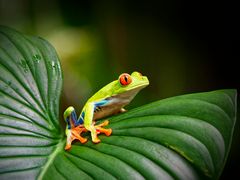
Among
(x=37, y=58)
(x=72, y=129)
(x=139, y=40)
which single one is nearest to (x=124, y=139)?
(x=72, y=129)

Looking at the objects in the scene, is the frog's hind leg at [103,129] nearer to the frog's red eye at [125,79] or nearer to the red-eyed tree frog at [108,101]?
the red-eyed tree frog at [108,101]

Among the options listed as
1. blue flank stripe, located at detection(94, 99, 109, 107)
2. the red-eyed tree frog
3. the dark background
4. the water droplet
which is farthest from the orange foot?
the dark background

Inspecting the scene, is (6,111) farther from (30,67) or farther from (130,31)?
(130,31)

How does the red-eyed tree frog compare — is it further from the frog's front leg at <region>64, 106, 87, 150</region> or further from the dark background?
the dark background

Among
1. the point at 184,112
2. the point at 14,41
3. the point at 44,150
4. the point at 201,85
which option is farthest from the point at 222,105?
the point at 201,85

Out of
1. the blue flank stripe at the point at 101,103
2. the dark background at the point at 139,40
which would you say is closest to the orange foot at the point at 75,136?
the blue flank stripe at the point at 101,103

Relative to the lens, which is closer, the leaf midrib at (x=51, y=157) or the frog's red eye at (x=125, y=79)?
the leaf midrib at (x=51, y=157)

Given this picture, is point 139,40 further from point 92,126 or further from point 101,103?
point 92,126
